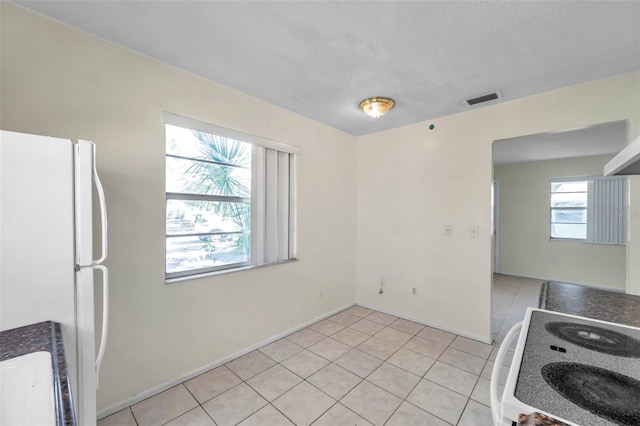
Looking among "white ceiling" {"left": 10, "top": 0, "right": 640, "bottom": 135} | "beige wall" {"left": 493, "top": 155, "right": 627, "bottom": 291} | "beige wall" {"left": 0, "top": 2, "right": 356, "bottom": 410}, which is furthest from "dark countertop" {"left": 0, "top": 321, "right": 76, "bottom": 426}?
"beige wall" {"left": 493, "top": 155, "right": 627, "bottom": 291}

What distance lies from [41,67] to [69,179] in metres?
1.01

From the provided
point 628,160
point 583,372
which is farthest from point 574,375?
point 628,160

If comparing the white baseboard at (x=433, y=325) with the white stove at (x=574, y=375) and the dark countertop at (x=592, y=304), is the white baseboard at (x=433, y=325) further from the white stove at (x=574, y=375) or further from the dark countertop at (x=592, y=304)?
the white stove at (x=574, y=375)

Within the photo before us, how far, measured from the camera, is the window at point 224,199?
222cm

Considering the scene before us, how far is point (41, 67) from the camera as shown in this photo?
61.4 inches

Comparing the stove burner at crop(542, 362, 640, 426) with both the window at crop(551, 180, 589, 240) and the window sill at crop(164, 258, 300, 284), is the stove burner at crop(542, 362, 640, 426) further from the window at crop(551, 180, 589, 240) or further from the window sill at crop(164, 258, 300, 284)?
the window at crop(551, 180, 589, 240)

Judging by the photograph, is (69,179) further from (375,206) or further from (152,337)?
(375,206)

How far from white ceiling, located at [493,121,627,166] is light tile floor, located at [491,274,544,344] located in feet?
7.72

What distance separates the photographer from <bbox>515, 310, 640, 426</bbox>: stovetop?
2.22 ft

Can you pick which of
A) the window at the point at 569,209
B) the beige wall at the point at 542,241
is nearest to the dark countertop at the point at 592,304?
the beige wall at the point at 542,241

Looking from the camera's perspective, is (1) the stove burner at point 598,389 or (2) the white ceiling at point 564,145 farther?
(2) the white ceiling at point 564,145

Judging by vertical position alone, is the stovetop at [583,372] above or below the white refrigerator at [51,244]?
below

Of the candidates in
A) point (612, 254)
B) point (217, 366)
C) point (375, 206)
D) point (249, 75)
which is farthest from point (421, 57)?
point (612, 254)

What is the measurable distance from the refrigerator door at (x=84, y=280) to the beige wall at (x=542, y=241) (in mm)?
7072
